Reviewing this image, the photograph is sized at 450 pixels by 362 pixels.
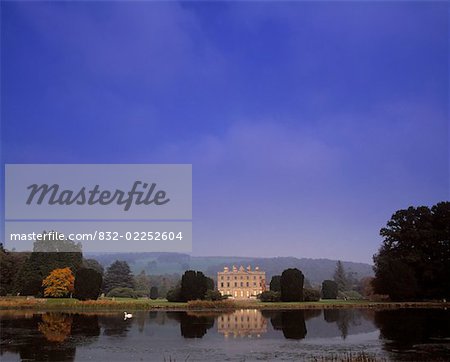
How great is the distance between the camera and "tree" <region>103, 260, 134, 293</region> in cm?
7669

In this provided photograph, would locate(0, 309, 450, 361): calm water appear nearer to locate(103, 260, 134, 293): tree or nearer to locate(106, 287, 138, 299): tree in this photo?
locate(106, 287, 138, 299): tree

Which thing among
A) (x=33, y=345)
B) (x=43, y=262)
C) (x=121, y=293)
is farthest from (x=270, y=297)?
(x=33, y=345)

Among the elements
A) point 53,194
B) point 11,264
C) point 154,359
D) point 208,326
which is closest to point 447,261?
point 208,326

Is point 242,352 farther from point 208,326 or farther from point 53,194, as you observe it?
point 53,194

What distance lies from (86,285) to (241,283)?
177 ft

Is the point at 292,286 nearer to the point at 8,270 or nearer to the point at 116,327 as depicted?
the point at 116,327

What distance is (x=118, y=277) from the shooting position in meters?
77.5

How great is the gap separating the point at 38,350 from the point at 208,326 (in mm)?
9190

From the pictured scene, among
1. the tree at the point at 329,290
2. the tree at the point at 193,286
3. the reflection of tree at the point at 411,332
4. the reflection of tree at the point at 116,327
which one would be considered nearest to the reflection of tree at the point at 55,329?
the reflection of tree at the point at 116,327

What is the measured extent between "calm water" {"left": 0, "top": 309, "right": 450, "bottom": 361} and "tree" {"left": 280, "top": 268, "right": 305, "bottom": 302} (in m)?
17.8

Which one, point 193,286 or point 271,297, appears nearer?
point 193,286

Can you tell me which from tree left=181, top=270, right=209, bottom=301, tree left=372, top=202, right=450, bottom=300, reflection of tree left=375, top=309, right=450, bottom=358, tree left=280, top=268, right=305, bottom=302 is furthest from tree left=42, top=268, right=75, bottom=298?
reflection of tree left=375, top=309, right=450, bottom=358

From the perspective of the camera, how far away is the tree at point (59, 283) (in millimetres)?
42969

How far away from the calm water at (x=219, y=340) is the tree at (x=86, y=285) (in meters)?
15.9
